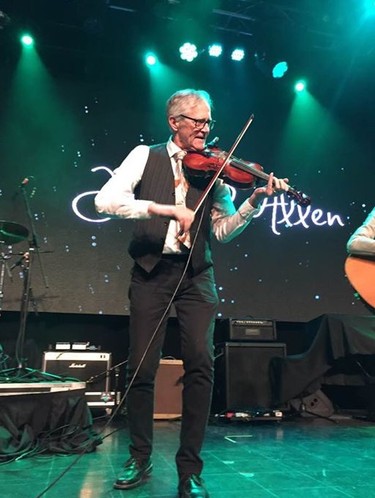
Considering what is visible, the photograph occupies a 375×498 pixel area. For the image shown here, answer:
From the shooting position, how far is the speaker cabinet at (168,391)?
3.61 meters

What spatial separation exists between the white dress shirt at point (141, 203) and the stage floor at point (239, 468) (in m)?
0.92

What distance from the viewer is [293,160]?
185 inches

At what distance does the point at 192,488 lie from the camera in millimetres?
1529

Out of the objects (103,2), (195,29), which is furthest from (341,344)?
(103,2)

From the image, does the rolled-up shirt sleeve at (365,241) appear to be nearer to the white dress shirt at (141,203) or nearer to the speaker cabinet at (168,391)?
the white dress shirt at (141,203)

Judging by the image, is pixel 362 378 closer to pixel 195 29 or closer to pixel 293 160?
pixel 293 160

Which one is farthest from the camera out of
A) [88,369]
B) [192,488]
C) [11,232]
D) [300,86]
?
[300,86]

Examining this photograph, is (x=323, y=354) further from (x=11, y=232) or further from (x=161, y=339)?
(x=11, y=232)

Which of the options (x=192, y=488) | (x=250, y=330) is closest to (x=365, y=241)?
(x=192, y=488)

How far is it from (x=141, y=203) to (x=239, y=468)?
1268 millimetres

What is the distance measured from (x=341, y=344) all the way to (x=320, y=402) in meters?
0.68

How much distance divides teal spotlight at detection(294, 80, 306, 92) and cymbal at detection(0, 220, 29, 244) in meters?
3.37

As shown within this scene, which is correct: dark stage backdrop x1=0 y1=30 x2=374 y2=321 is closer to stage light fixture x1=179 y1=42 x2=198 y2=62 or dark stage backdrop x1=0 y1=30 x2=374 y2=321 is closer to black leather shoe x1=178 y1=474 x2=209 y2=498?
stage light fixture x1=179 y1=42 x2=198 y2=62

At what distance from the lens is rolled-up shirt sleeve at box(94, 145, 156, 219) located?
163 cm
